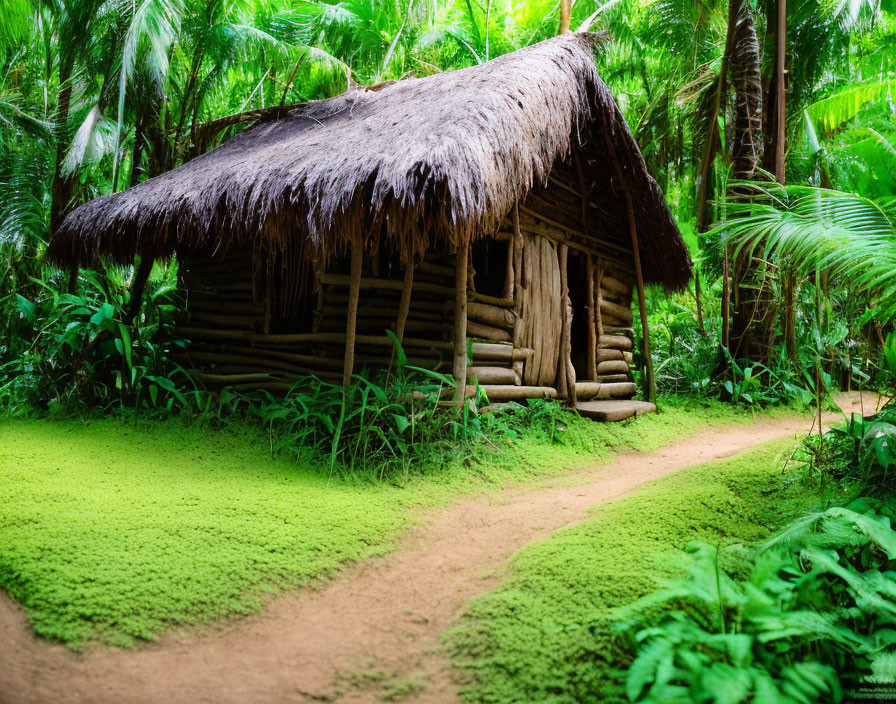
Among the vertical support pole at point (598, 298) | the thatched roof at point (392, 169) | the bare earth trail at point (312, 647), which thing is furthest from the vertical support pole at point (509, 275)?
the bare earth trail at point (312, 647)

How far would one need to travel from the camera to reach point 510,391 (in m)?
5.59

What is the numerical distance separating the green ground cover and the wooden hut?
2.13 meters

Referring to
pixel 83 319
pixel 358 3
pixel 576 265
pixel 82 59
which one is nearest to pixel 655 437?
pixel 576 265

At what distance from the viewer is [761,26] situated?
9.75 metres

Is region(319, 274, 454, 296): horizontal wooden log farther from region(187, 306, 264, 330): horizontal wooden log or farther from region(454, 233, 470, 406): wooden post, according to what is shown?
region(187, 306, 264, 330): horizontal wooden log

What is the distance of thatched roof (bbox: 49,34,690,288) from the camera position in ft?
12.8

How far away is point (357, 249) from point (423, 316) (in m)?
1.18

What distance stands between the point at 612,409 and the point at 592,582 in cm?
420

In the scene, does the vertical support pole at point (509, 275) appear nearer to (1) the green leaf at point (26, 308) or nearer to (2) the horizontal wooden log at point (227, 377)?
(2) the horizontal wooden log at point (227, 377)

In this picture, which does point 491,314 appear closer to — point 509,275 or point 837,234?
point 509,275

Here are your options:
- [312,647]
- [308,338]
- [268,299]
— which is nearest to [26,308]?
[268,299]

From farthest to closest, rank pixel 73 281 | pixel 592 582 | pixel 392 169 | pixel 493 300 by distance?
1. pixel 73 281
2. pixel 493 300
3. pixel 392 169
4. pixel 592 582

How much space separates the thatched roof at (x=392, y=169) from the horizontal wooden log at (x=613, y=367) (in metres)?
1.90

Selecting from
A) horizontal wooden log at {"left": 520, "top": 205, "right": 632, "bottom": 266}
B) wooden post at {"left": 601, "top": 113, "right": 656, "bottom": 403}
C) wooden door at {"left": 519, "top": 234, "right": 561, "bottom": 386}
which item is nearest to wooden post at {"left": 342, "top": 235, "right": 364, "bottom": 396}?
wooden door at {"left": 519, "top": 234, "right": 561, "bottom": 386}
